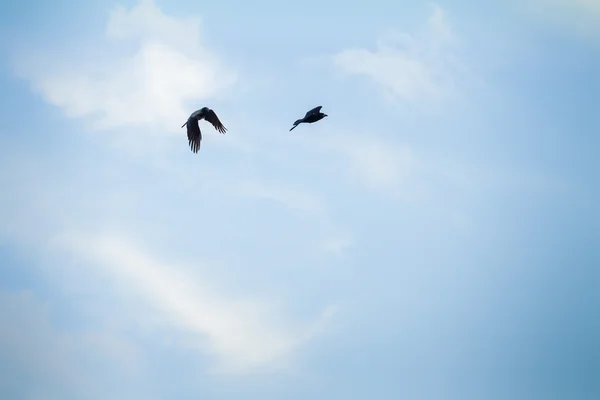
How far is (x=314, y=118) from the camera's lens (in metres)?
43.6

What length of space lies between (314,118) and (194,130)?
333 inches

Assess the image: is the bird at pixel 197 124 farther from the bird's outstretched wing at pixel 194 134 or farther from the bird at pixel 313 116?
the bird at pixel 313 116

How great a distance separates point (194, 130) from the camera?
45875 mm

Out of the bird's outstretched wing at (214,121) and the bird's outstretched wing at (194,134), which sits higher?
the bird's outstretched wing at (214,121)

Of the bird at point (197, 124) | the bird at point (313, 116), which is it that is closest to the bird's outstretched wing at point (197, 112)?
the bird at point (197, 124)

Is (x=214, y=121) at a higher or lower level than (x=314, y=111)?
higher

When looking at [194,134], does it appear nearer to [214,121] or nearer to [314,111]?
[214,121]

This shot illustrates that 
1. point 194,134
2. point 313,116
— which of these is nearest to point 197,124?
point 194,134

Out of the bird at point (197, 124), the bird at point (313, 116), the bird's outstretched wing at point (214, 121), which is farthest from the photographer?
the bird's outstretched wing at point (214, 121)

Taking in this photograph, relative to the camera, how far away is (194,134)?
45781mm

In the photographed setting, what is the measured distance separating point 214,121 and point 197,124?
6.83 ft

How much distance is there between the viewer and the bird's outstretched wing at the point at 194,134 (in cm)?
4534

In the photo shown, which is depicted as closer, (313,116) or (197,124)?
(313,116)

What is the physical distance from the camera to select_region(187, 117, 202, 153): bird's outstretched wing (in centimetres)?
4534
